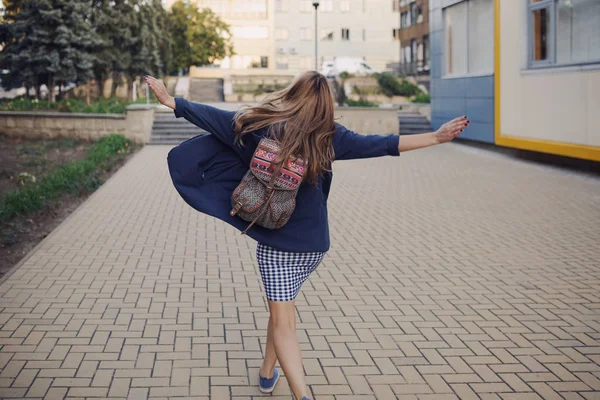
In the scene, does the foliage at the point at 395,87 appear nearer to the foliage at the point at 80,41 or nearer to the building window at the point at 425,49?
the foliage at the point at 80,41

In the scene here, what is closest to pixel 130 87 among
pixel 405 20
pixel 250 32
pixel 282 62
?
pixel 405 20

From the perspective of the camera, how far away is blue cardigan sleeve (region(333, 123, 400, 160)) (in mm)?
3832

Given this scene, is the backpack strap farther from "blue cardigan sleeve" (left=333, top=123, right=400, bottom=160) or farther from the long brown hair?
"blue cardigan sleeve" (left=333, top=123, right=400, bottom=160)

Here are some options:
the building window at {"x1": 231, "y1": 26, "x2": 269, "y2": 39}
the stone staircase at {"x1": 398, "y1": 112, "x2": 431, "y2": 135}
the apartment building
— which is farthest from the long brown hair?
the building window at {"x1": 231, "y1": 26, "x2": 269, "y2": 39}

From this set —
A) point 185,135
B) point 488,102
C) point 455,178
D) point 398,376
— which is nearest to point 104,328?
point 398,376

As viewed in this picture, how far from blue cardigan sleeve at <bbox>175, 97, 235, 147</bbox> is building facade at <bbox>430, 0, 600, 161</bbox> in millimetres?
11351

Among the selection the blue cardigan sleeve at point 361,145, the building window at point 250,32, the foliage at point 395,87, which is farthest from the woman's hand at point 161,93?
the building window at point 250,32

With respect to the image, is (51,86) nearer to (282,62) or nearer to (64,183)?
(64,183)

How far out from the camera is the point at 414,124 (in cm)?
2502

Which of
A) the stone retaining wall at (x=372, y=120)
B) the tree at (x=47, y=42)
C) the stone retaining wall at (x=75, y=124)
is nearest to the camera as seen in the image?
the stone retaining wall at (x=75, y=124)

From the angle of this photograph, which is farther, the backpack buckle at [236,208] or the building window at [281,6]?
the building window at [281,6]

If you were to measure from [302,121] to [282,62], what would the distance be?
69.9 m

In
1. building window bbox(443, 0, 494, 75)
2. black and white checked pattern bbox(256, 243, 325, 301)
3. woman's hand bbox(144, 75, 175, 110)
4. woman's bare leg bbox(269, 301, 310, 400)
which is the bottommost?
woman's bare leg bbox(269, 301, 310, 400)

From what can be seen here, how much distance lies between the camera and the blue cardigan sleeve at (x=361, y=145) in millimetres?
3832
